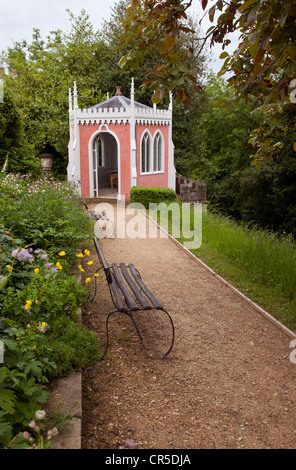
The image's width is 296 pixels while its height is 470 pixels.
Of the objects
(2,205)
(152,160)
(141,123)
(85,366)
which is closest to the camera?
(85,366)

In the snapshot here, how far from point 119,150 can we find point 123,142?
0.40 m

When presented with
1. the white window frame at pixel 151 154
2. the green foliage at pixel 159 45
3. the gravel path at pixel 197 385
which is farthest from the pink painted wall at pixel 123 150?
the green foliage at pixel 159 45

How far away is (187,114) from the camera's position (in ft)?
89.3

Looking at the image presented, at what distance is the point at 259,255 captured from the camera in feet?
26.7

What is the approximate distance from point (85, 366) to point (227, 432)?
160 cm

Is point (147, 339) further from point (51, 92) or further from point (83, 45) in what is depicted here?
point (83, 45)

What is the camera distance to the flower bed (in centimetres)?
261

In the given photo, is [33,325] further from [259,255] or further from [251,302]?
[259,255]

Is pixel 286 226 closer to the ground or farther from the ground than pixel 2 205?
closer to the ground

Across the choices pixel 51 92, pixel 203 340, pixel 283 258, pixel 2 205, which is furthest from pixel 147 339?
pixel 51 92

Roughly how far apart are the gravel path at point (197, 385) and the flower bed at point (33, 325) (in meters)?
0.48

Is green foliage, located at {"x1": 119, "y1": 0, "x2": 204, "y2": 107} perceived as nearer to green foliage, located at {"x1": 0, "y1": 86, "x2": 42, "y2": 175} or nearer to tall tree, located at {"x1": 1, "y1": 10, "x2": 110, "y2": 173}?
green foliage, located at {"x1": 0, "y1": 86, "x2": 42, "y2": 175}

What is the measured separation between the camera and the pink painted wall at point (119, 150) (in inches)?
635

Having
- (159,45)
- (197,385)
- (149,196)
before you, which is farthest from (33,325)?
(149,196)
